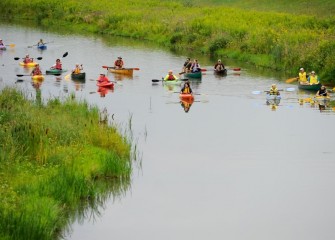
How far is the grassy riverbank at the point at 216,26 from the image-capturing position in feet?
179

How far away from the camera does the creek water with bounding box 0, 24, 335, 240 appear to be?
23094 millimetres

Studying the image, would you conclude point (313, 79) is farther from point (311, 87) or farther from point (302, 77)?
point (302, 77)

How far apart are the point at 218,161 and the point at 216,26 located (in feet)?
128

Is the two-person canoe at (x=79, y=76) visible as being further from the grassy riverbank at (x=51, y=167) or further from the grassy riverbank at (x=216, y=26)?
the grassy riverbank at (x=51, y=167)

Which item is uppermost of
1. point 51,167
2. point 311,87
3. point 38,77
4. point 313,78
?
point 51,167

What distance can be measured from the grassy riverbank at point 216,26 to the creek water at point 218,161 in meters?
2.99

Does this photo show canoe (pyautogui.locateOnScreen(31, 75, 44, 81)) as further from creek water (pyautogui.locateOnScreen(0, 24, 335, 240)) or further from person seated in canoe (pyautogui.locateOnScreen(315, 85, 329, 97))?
person seated in canoe (pyautogui.locateOnScreen(315, 85, 329, 97))

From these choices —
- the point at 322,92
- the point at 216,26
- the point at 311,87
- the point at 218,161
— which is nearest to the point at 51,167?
the point at 218,161

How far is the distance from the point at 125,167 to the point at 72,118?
4429 mm

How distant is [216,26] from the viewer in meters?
67.6

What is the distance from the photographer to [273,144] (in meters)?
33.2

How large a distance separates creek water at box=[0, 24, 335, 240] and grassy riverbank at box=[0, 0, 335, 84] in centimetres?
299

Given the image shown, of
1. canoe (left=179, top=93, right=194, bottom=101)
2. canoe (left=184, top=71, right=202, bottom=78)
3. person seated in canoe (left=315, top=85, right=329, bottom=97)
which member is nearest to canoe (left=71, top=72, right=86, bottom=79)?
canoe (left=184, top=71, right=202, bottom=78)

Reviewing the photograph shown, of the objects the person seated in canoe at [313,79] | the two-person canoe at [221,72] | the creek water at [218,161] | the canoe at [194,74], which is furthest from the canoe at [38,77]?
the person seated in canoe at [313,79]
